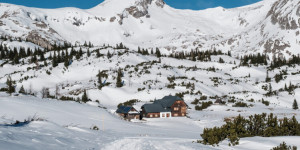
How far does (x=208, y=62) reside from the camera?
→ 17675 centimetres

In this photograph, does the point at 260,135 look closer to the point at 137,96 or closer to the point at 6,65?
the point at 137,96

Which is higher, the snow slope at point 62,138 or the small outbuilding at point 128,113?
the snow slope at point 62,138

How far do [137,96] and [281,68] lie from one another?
105m

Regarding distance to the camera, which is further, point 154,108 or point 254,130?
point 154,108

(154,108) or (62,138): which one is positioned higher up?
(62,138)

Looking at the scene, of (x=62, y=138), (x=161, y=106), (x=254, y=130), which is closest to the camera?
(x=62, y=138)

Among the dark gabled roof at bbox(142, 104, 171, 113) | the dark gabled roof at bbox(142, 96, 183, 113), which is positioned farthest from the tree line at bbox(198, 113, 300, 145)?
the dark gabled roof at bbox(142, 96, 183, 113)

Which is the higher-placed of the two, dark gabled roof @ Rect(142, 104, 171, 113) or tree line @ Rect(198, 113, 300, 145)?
tree line @ Rect(198, 113, 300, 145)

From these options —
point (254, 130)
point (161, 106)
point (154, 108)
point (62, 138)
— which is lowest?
point (154, 108)

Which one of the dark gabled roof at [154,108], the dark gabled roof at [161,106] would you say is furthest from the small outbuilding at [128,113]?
the dark gabled roof at [161,106]

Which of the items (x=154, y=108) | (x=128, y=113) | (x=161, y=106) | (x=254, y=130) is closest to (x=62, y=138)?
(x=254, y=130)

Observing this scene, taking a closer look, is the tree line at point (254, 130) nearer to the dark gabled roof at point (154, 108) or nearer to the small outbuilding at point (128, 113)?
the small outbuilding at point (128, 113)

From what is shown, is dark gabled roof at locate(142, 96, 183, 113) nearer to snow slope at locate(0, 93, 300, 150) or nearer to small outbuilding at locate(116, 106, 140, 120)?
small outbuilding at locate(116, 106, 140, 120)

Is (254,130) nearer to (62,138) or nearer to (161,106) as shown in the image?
(62,138)
